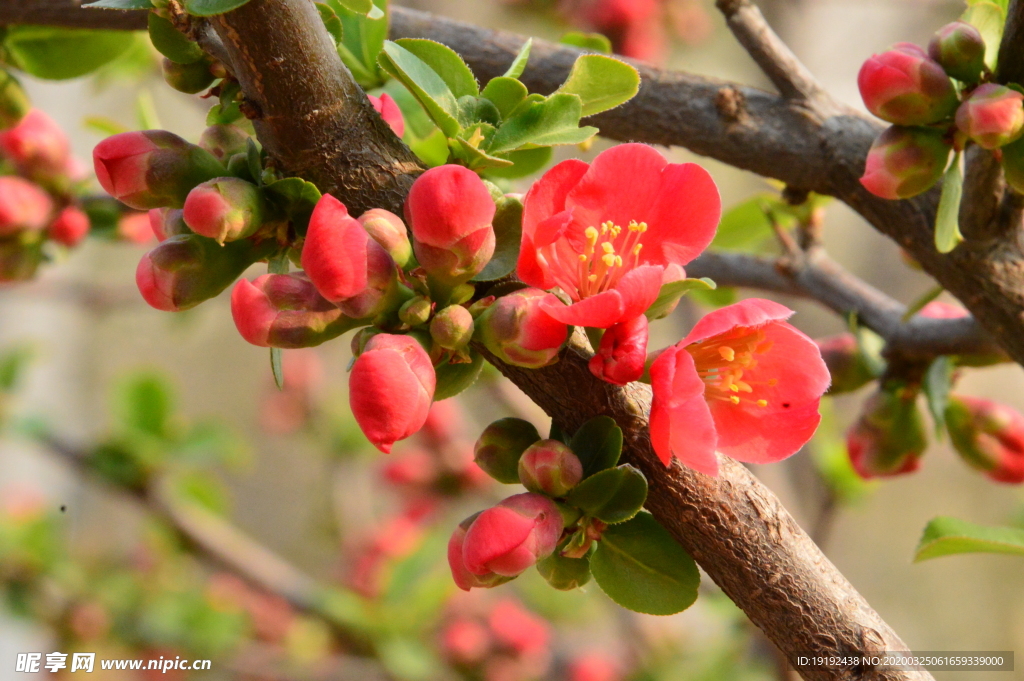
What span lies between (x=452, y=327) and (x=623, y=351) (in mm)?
87

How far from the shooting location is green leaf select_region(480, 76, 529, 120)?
49 centimetres

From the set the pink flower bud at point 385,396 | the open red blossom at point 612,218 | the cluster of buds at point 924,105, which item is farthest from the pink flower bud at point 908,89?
the pink flower bud at point 385,396

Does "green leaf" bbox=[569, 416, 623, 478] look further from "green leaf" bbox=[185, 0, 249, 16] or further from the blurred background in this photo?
the blurred background

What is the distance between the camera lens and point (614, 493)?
1.47 feet

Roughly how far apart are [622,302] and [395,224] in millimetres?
133

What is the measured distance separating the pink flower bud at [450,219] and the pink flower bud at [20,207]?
0.65 m

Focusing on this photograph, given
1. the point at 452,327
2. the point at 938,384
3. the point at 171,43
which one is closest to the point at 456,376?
the point at 452,327

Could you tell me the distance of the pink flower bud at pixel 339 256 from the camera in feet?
1.26

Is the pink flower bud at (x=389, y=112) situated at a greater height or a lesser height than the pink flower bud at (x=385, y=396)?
greater

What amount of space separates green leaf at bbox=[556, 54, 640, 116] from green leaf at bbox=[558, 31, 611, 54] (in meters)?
0.31

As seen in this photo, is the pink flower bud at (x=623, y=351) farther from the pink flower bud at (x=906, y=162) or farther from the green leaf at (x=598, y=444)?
the pink flower bud at (x=906, y=162)

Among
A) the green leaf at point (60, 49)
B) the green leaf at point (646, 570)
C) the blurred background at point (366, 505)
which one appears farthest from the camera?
the blurred background at point (366, 505)

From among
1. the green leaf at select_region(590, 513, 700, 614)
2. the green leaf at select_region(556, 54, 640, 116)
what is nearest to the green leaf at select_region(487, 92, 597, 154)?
the green leaf at select_region(556, 54, 640, 116)

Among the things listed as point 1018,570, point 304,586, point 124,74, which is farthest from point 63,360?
point 1018,570
